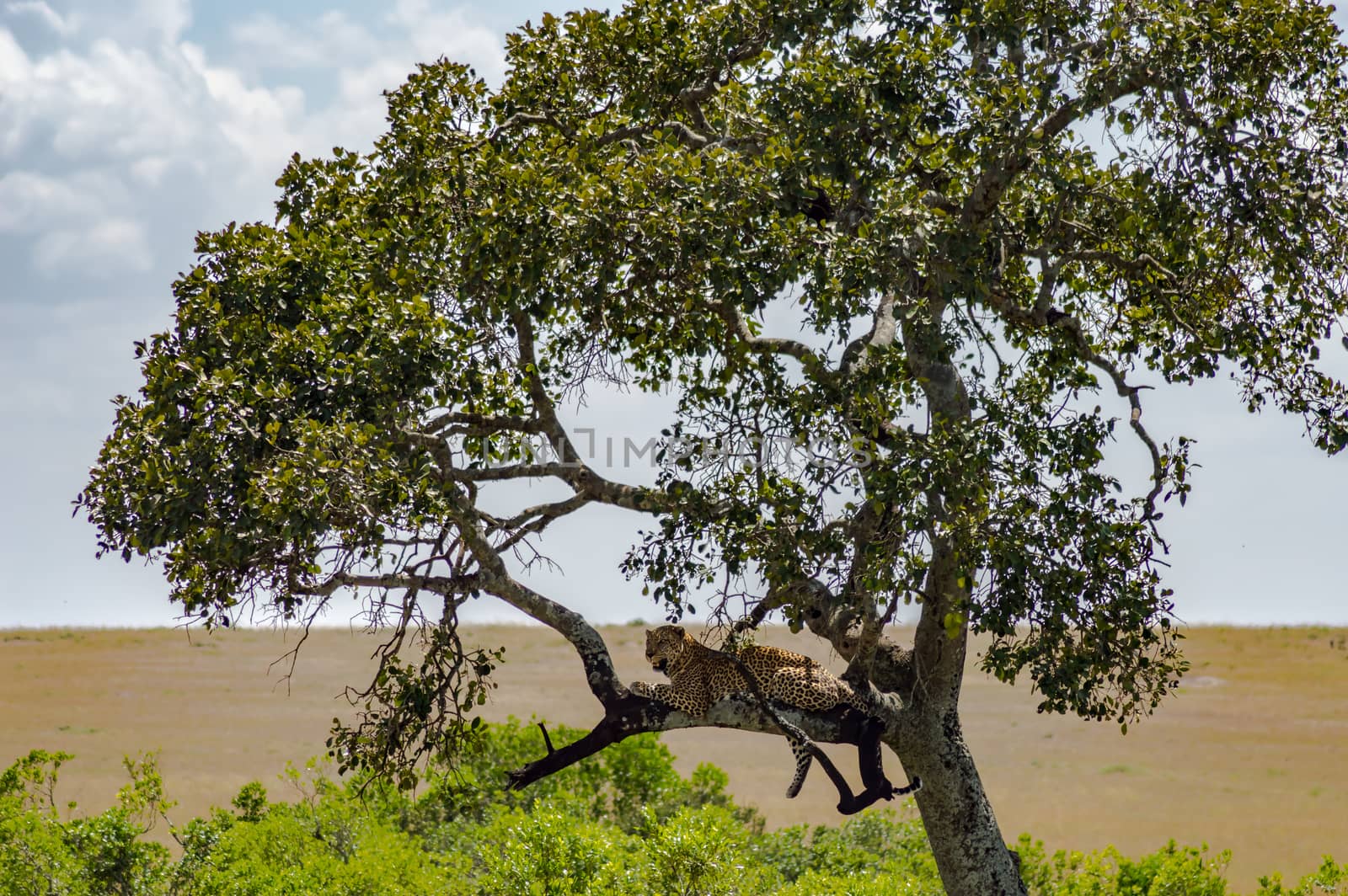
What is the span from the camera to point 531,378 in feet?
32.1

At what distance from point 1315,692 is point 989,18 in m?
42.8

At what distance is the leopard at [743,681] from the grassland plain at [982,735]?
15.7m

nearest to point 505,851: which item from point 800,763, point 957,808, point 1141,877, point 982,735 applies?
point 957,808

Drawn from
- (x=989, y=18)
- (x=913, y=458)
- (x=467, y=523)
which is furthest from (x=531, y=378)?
(x=989, y=18)

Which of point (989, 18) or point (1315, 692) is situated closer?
point (989, 18)

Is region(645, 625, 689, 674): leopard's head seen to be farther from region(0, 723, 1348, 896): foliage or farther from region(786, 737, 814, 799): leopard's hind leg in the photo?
region(0, 723, 1348, 896): foliage

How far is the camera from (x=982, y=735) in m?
42.3

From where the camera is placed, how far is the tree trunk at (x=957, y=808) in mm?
9719

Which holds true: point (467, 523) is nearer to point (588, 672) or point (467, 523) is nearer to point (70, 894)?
point (588, 672)

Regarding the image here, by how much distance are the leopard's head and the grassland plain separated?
15.7m

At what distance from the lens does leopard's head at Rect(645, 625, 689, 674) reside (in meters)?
9.16

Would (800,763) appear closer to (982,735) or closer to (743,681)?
(743,681)

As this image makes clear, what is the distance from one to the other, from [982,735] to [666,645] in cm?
3555

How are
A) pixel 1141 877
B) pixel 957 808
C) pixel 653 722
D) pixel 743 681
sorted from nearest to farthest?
1. pixel 653 722
2. pixel 743 681
3. pixel 957 808
4. pixel 1141 877
